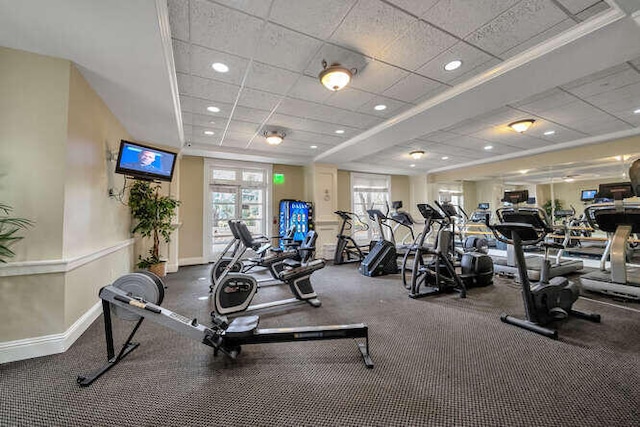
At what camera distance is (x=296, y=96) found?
375cm

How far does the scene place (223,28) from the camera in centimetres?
240

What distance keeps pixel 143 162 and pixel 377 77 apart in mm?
3336

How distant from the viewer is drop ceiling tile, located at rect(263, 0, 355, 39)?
2.13 metres

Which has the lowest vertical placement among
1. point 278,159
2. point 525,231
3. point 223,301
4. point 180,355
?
point 180,355

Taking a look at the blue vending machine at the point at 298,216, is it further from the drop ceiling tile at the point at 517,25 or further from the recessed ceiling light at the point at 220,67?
the drop ceiling tile at the point at 517,25

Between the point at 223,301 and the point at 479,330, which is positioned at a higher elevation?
the point at 223,301

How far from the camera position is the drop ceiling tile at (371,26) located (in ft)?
7.18

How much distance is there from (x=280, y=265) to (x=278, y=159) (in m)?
3.59

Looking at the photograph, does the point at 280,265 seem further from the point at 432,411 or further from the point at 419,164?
the point at 419,164

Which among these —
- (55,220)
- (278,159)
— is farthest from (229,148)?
(55,220)

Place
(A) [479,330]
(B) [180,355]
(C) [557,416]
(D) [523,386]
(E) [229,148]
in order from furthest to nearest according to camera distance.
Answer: (E) [229,148], (A) [479,330], (B) [180,355], (D) [523,386], (C) [557,416]

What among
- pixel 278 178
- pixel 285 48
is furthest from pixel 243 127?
pixel 278 178

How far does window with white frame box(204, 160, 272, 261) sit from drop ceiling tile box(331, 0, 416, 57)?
5.26m

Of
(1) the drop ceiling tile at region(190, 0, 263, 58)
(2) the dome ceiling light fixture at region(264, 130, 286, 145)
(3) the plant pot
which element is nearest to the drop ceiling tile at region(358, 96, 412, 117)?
(2) the dome ceiling light fixture at region(264, 130, 286, 145)
